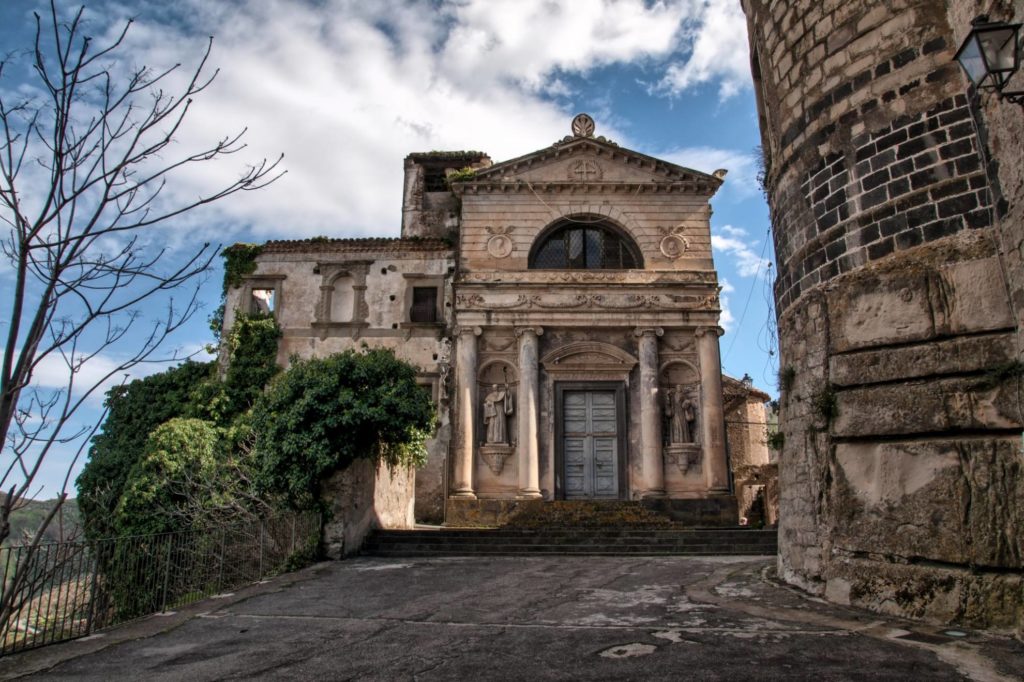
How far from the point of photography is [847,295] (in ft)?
21.4

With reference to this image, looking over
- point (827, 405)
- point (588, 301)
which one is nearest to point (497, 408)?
point (588, 301)

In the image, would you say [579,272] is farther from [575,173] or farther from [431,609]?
[431,609]

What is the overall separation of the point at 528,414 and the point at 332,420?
6.87 metres

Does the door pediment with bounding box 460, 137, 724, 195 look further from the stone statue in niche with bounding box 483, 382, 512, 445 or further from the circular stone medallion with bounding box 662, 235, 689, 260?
the stone statue in niche with bounding box 483, 382, 512, 445

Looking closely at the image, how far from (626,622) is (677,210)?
1536cm

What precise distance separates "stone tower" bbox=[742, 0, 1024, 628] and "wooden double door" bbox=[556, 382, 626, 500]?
1018 centimetres

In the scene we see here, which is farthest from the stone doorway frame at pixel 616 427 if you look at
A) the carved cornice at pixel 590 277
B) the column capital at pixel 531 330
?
the carved cornice at pixel 590 277

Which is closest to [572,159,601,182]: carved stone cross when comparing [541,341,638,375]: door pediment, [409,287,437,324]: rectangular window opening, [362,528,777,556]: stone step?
[541,341,638,375]: door pediment

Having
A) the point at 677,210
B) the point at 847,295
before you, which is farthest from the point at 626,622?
the point at 677,210

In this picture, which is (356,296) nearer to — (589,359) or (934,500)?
(589,359)

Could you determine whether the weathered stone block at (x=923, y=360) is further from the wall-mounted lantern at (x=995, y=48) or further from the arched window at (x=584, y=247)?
the arched window at (x=584, y=247)

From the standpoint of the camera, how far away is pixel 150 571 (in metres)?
7.99

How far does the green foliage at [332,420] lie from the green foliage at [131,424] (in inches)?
274

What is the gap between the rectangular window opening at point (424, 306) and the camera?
19906mm
